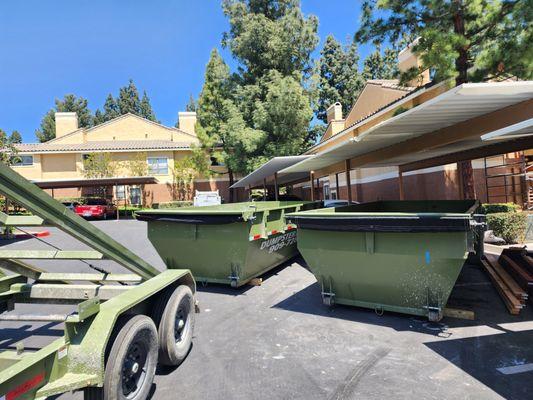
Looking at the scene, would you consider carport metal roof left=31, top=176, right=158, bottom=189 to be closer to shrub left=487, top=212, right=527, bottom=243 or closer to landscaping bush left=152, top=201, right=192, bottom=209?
landscaping bush left=152, top=201, right=192, bottom=209

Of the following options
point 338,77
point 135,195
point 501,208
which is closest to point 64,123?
point 135,195

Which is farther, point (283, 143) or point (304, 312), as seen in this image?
point (283, 143)

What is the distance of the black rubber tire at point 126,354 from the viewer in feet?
8.40

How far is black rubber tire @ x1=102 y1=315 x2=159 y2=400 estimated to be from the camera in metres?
2.56

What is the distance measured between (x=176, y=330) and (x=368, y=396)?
207cm

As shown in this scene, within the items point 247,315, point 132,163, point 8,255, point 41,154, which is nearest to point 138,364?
point 8,255

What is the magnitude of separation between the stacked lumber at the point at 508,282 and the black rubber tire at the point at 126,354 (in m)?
4.93

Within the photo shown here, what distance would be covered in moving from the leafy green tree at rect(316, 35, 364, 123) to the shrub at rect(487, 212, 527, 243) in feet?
116

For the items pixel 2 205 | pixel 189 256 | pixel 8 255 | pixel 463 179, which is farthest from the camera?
pixel 2 205

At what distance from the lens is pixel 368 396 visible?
123 inches

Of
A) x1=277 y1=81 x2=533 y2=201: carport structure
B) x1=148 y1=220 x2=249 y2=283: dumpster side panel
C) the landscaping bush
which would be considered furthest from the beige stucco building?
x1=148 y1=220 x2=249 y2=283: dumpster side panel

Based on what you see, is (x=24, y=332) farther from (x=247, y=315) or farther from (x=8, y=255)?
(x=247, y=315)

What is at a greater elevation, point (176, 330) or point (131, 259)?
point (131, 259)

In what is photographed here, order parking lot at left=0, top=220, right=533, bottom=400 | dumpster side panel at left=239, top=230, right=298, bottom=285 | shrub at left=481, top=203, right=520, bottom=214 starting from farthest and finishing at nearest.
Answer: shrub at left=481, top=203, right=520, bottom=214, dumpster side panel at left=239, top=230, right=298, bottom=285, parking lot at left=0, top=220, right=533, bottom=400
